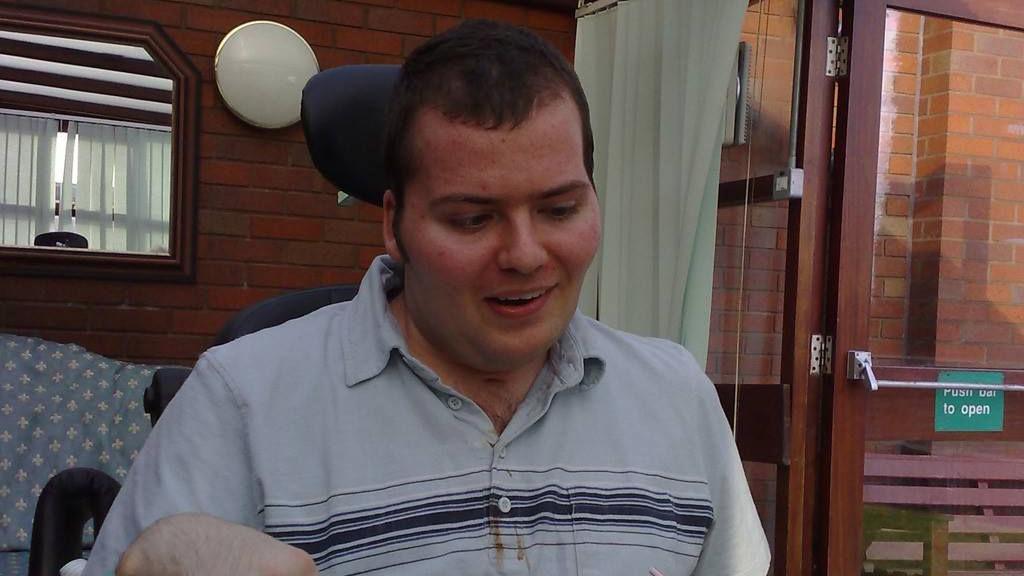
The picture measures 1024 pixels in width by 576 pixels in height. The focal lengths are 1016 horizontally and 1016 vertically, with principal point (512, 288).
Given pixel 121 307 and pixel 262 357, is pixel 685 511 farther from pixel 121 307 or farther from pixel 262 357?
pixel 121 307

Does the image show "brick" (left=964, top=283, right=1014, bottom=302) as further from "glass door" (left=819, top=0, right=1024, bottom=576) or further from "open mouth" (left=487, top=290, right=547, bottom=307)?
"open mouth" (left=487, top=290, right=547, bottom=307)

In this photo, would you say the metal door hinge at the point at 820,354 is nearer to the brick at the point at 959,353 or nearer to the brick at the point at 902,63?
the brick at the point at 959,353

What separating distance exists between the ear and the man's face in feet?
0.09

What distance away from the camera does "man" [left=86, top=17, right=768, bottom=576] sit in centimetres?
105

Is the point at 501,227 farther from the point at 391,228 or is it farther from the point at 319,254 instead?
the point at 319,254

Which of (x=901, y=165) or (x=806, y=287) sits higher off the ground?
(x=901, y=165)

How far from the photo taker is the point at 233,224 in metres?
3.45

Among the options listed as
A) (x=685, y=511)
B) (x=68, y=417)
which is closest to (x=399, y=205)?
(x=685, y=511)

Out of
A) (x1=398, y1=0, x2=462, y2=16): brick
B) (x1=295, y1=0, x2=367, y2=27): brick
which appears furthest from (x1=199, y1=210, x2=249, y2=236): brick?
(x1=398, y1=0, x2=462, y2=16): brick

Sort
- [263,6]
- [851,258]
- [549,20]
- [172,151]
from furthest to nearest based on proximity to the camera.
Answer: [549,20] < [263,6] < [172,151] < [851,258]

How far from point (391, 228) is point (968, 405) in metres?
2.47

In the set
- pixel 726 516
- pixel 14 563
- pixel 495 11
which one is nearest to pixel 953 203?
pixel 495 11

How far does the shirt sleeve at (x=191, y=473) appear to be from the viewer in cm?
102

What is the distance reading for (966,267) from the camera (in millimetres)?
3061
